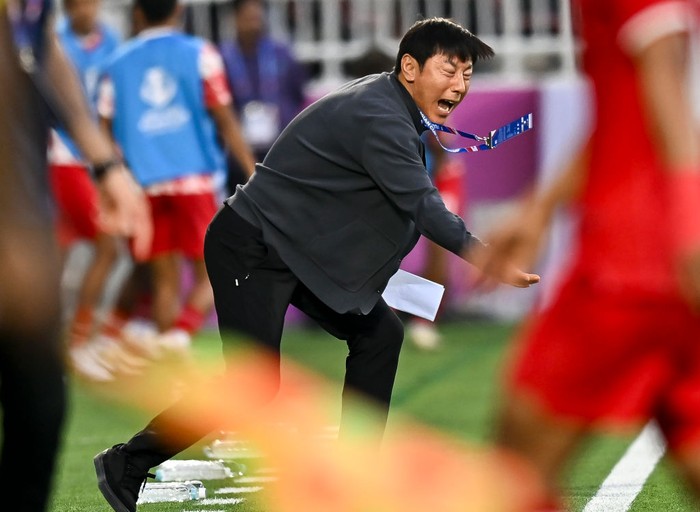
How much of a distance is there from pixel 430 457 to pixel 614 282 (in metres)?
3.77

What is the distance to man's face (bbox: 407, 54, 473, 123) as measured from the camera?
499cm

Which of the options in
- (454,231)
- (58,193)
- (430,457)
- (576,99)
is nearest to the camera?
(454,231)

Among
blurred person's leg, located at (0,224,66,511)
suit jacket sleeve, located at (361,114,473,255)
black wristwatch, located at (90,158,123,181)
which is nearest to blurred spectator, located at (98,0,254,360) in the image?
suit jacket sleeve, located at (361,114,473,255)

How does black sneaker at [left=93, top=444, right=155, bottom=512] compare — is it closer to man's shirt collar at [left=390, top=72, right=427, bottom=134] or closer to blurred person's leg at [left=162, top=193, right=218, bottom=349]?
man's shirt collar at [left=390, top=72, right=427, bottom=134]

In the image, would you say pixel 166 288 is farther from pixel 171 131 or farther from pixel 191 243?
pixel 171 131

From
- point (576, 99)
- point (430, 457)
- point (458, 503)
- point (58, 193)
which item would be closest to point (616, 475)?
point (430, 457)

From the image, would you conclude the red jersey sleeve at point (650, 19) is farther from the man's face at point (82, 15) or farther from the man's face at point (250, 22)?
the man's face at point (250, 22)

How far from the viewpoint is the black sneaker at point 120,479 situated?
16.8 ft

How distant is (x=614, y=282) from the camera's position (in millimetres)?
2982

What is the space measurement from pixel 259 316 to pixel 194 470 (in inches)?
45.9

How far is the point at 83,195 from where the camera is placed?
9.74 meters

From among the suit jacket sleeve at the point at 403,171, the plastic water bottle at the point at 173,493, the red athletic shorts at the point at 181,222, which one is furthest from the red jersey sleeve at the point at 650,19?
the red athletic shorts at the point at 181,222

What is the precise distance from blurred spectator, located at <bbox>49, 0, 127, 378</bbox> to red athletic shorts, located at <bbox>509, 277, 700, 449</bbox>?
683 cm

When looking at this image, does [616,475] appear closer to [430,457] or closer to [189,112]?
[430,457]
